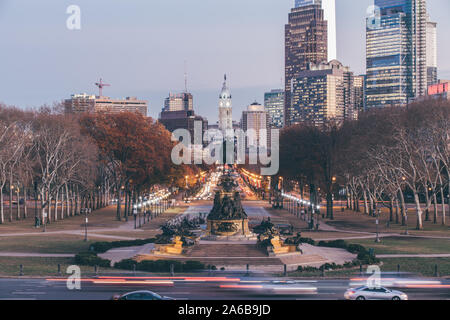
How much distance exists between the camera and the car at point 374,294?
93.0 feet

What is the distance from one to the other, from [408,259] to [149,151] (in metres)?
57.4

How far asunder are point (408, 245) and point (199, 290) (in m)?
32.8

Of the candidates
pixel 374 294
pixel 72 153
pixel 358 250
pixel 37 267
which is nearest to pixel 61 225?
pixel 72 153

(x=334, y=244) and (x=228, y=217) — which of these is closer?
(x=334, y=244)

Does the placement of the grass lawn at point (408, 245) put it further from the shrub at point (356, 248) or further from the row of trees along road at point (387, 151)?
the row of trees along road at point (387, 151)

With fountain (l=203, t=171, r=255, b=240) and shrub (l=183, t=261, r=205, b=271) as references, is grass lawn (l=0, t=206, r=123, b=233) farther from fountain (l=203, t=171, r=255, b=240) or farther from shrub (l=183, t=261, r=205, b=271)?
shrub (l=183, t=261, r=205, b=271)

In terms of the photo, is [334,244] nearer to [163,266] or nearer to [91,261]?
[163,266]

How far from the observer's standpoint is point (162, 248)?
49219 mm

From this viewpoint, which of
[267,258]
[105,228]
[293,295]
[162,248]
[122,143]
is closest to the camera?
[293,295]

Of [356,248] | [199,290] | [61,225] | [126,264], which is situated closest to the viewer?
[199,290]

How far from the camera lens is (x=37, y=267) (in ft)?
139
